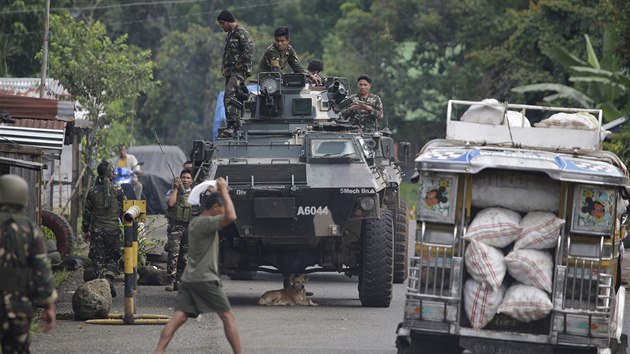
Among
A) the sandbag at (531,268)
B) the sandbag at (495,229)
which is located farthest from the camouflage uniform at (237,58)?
the sandbag at (531,268)

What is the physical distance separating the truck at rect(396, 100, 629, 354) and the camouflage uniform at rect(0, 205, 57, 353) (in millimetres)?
3090

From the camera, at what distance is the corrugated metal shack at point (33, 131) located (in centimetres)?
1716

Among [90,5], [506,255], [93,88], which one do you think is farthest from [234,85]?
[90,5]

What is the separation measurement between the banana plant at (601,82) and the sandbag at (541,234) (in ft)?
64.3

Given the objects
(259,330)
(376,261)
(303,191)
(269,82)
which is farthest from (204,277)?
(269,82)

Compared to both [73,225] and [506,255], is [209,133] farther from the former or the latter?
[506,255]

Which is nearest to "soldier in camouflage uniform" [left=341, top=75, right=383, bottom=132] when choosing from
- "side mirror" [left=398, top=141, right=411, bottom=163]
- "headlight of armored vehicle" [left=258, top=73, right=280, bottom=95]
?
"side mirror" [left=398, top=141, right=411, bottom=163]

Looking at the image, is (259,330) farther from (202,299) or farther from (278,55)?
(278,55)

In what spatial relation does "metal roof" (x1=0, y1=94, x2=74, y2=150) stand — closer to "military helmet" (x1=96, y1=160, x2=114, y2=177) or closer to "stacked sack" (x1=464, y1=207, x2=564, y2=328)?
"military helmet" (x1=96, y1=160, x2=114, y2=177)

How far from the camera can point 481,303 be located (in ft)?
35.5

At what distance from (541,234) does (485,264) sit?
0.52 m

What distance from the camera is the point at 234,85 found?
1880cm

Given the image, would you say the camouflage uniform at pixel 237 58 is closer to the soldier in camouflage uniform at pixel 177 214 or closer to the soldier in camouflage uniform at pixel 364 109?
the soldier in camouflage uniform at pixel 177 214

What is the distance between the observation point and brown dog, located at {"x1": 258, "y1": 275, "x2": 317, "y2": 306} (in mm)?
16972
